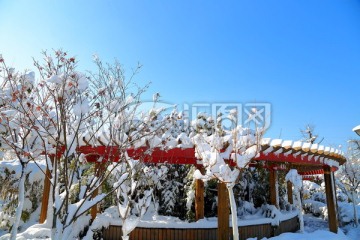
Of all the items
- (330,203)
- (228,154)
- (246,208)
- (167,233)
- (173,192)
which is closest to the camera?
(228,154)

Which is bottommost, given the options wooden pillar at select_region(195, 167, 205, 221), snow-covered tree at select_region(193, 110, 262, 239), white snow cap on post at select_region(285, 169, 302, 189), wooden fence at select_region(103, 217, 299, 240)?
wooden fence at select_region(103, 217, 299, 240)

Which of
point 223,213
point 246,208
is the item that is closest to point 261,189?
point 246,208

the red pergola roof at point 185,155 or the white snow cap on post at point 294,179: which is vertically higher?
the red pergola roof at point 185,155

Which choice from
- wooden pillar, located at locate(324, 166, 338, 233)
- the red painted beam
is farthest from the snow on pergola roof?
wooden pillar, located at locate(324, 166, 338, 233)

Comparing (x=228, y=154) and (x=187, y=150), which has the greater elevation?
(x=187, y=150)

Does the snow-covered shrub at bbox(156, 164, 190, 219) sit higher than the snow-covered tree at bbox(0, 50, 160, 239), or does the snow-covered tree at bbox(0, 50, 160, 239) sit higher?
the snow-covered tree at bbox(0, 50, 160, 239)

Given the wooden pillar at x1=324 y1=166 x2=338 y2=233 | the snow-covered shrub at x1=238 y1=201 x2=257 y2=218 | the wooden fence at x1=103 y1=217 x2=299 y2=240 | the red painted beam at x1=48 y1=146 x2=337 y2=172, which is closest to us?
the red painted beam at x1=48 y1=146 x2=337 y2=172

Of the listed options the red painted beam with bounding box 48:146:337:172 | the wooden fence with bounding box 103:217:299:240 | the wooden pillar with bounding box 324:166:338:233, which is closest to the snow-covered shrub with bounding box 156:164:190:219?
the wooden fence with bounding box 103:217:299:240

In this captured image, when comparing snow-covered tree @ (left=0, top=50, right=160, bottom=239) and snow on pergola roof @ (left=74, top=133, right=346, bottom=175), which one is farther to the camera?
snow on pergola roof @ (left=74, top=133, right=346, bottom=175)

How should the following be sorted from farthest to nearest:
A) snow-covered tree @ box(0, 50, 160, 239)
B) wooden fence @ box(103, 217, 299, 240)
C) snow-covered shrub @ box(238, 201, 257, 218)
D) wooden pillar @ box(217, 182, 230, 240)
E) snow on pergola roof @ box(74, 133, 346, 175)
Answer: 1. snow-covered shrub @ box(238, 201, 257, 218)
2. wooden fence @ box(103, 217, 299, 240)
3. wooden pillar @ box(217, 182, 230, 240)
4. snow on pergola roof @ box(74, 133, 346, 175)
5. snow-covered tree @ box(0, 50, 160, 239)

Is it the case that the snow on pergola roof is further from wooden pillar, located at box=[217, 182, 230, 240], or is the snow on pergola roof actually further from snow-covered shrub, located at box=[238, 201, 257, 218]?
snow-covered shrub, located at box=[238, 201, 257, 218]

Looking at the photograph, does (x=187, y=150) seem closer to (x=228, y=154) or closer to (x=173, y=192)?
(x=228, y=154)

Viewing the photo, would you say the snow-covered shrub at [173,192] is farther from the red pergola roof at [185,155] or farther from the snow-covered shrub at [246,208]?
the red pergola roof at [185,155]

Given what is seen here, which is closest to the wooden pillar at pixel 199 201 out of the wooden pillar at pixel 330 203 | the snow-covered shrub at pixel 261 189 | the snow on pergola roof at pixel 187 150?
the snow on pergola roof at pixel 187 150
